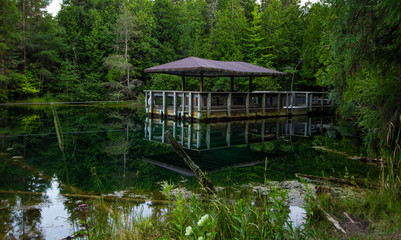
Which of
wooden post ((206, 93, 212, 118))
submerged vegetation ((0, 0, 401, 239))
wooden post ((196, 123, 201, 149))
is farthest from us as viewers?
wooden post ((206, 93, 212, 118))

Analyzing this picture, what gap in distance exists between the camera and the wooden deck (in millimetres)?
16359

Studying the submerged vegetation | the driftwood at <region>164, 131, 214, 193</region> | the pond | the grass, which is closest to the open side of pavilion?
the submerged vegetation

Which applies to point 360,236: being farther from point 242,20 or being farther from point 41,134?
point 242,20

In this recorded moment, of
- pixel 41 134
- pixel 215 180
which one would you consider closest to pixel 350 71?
pixel 215 180

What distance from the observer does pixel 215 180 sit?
6086mm

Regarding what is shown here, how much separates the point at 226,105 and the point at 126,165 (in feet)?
34.0

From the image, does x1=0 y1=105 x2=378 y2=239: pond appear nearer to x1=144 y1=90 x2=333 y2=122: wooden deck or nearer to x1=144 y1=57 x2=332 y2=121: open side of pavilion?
x1=144 y1=90 x2=333 y2=122: wooden deck

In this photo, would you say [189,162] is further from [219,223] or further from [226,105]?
[226,105]

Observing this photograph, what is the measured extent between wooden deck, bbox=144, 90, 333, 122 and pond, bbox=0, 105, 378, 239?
2.27m

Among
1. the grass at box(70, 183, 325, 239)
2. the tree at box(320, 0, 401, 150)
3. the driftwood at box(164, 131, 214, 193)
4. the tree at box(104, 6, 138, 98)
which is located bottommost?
the grass at box(70, 183, 325, 239)

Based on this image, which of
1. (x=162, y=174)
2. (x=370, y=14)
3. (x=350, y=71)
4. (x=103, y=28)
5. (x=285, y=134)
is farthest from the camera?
(x=103, y=28)

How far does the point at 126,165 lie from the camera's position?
779cm

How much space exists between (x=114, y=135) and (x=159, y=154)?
4.15m

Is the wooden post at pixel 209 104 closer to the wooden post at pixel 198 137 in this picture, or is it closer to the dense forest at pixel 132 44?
the wooden post at pixel 198 137
